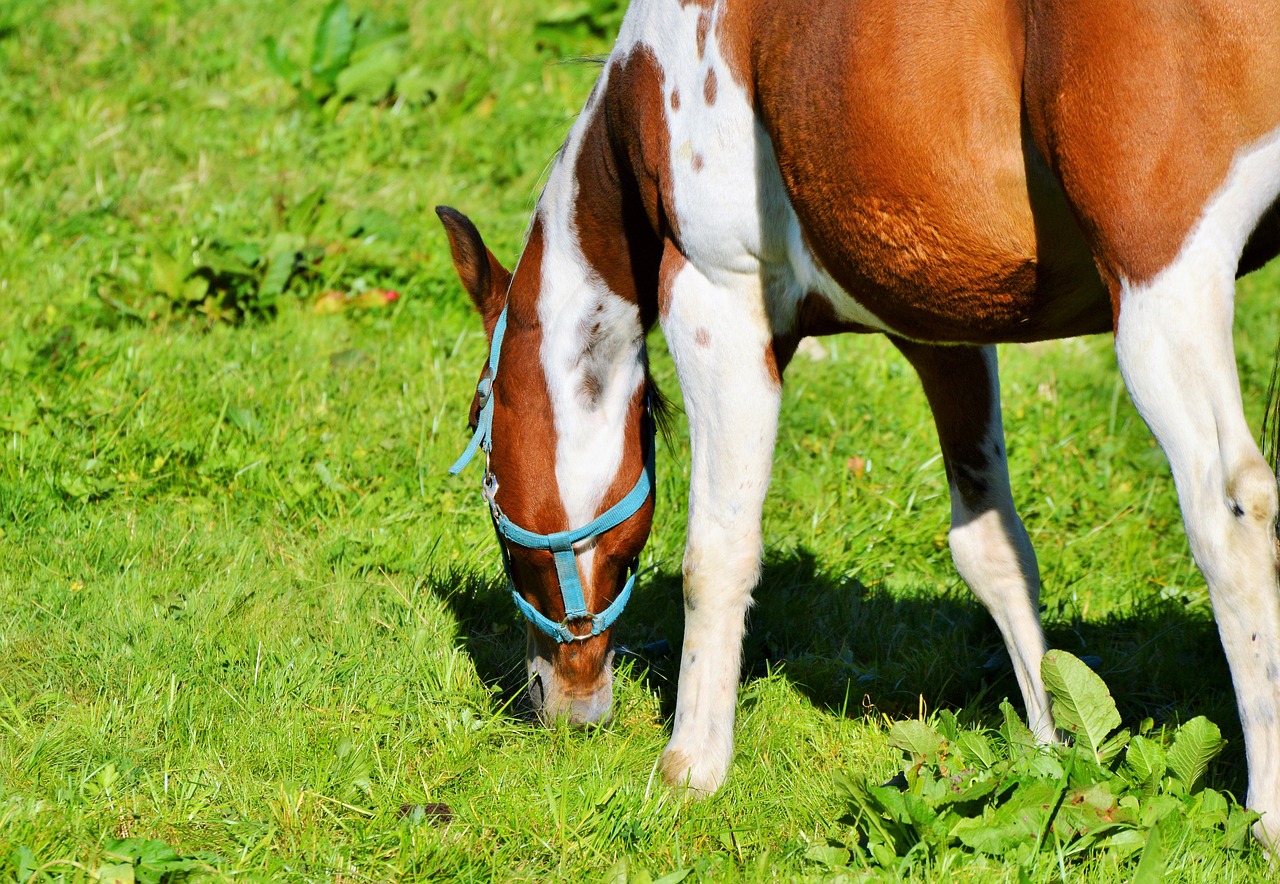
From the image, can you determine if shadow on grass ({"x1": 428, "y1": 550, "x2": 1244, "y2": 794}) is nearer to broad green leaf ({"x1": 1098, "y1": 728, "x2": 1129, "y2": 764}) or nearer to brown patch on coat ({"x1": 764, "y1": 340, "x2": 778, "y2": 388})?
broad green leaf ({"x1": 1098, "y1": 728, "x2": 1129, "y2": 764})

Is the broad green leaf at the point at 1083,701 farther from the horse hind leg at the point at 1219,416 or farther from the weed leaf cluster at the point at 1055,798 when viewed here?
the horse hind leg at the point at 1219,416

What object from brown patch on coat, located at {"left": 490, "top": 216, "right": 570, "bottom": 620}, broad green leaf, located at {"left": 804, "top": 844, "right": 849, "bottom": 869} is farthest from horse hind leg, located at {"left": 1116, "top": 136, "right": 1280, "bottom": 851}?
brown patch on coat, located at {"left": 490, "top": 216, "right": 570, "bottom": 620}

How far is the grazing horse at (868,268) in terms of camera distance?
196 cm

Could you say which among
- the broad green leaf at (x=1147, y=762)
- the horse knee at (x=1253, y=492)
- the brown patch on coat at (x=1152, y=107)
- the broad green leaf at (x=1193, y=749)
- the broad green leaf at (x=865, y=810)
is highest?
the brown patch on coat at (x=1152, y=107)

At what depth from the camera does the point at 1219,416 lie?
2.01 metres

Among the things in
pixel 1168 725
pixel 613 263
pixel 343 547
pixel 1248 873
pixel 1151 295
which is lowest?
pixel 343 547

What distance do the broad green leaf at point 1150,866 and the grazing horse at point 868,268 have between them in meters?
0.19

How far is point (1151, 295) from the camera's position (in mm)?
1993

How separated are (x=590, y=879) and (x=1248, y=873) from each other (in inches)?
48.6

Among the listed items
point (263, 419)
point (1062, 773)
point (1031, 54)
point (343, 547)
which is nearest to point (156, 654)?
point (343, 547)

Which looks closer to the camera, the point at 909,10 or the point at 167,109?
the point at 909,10

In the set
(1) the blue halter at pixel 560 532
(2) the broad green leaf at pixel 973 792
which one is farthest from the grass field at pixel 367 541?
(1) the blue halter at pixel 560 532

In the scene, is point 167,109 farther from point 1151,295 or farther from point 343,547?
point 1151,295

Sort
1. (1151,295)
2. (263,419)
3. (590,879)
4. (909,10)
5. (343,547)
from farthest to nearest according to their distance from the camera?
(263,419)
(343,547)
(590,879)
(909,10)
(1151,295)
